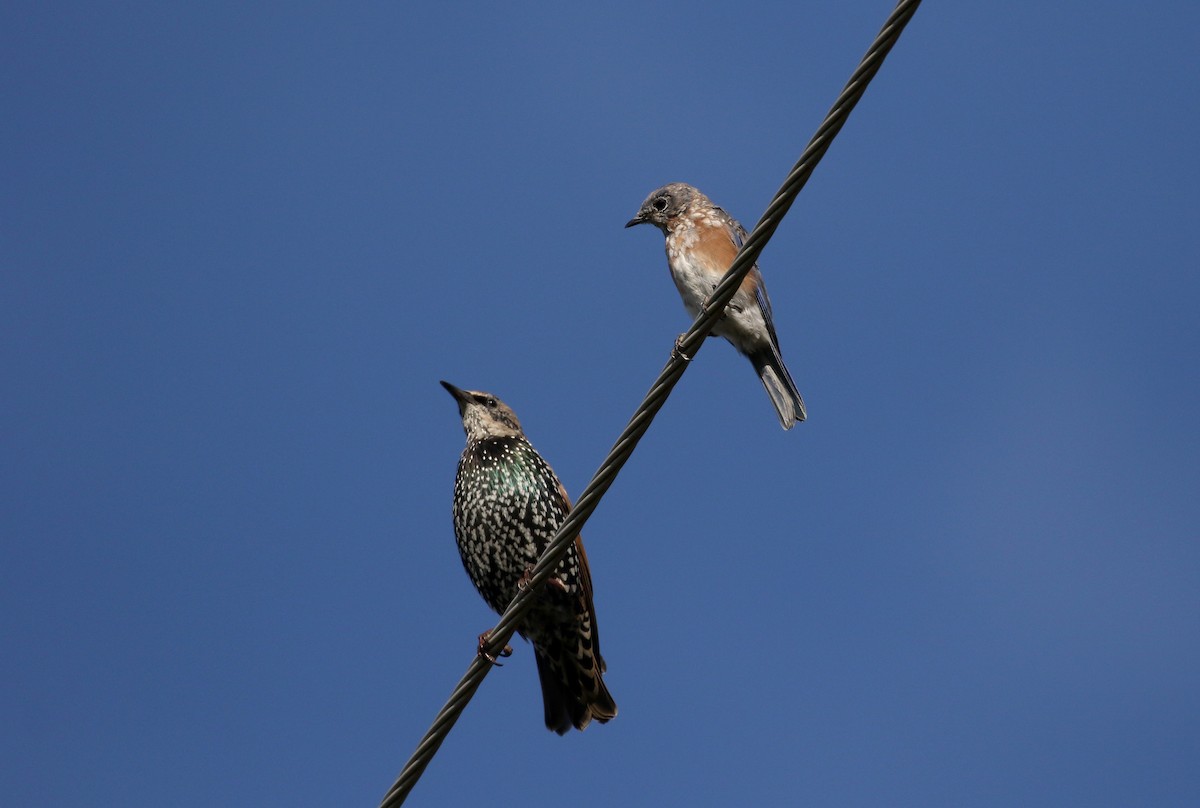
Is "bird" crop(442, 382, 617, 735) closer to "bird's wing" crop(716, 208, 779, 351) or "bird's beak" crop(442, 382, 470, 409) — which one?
"bird's beak" crop(442, 382, 470, 409)

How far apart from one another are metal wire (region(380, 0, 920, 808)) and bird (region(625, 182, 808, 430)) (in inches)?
110

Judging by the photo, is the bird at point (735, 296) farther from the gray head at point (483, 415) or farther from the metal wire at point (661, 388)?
the metal wire at point (661, 388)

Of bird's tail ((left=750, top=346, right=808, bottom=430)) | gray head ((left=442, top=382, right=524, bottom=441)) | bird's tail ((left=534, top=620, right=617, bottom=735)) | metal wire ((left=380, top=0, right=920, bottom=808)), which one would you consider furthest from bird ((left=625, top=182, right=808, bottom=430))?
metal wire ((left=380, top=0, right=920, bottom=808))

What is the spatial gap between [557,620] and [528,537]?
40 cm

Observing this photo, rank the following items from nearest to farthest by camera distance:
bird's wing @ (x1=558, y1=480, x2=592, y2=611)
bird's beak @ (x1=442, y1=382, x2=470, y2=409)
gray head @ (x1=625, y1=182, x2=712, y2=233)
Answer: bird's wing @ (x1=558, y1=480, x2=592, y2=611), bird's beak @ (x1=442, y1=382, x2=470, y2=409), gray head @ (x1=625, y1=182, x2=712, y2=233)

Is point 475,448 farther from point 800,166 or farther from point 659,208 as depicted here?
point 800,166

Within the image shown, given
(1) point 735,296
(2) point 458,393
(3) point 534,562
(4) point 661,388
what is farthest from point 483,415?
(4) point 661,388

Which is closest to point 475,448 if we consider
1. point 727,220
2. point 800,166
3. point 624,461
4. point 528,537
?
point 528,537

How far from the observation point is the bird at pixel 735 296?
22.9 feet

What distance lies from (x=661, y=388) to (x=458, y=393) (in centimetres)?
301

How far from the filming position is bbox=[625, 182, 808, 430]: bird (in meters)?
6.98

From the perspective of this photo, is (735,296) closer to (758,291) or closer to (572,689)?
(758,291)

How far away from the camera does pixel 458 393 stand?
6848 millimetres

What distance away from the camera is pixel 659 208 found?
7.93m
